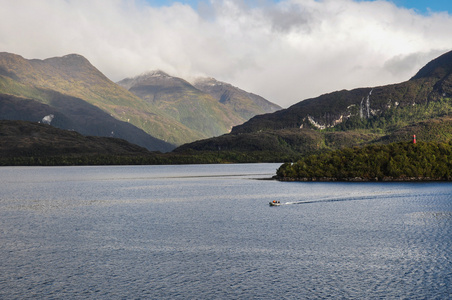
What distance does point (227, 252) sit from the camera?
56.7 metres

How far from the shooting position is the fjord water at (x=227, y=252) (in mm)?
42062

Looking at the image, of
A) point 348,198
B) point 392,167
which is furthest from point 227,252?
point 392,167

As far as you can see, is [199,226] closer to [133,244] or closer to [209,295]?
[133,244]

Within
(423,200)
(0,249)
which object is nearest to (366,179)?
(423,200)

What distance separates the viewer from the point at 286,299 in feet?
128

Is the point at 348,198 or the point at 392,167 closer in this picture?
the point at 348,198

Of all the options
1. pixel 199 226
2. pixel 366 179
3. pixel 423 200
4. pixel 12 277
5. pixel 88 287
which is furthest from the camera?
pixel 366 179

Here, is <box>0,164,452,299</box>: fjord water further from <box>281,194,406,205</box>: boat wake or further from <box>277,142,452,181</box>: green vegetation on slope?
<box>277,142,452,181</box>: green vegetation on slope

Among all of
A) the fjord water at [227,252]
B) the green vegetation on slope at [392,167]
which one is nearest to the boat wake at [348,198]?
the fjord water at [227,252]

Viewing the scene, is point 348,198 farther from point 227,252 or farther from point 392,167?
point 392,167

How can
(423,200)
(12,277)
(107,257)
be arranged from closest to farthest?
(12,277), (107,257), (423,200)

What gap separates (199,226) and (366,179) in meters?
132

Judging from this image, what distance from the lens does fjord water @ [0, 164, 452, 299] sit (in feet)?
138

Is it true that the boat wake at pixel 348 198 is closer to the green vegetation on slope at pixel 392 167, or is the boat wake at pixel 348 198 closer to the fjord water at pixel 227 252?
the fjord water at pixel 227 252
